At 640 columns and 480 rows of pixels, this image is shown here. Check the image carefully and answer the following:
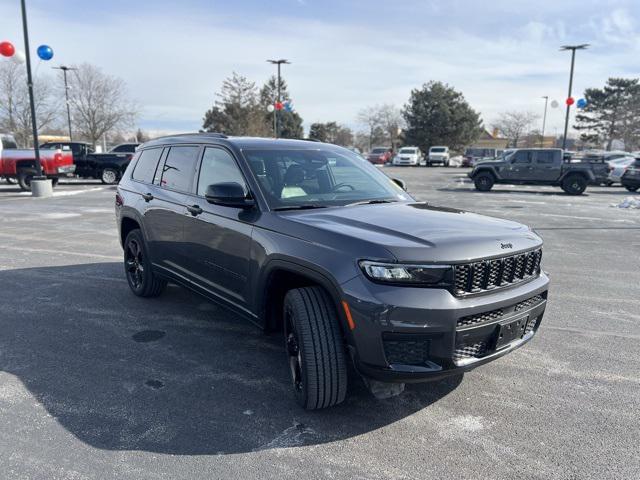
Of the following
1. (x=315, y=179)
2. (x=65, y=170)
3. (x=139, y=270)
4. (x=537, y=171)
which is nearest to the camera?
(x=315, y=179)

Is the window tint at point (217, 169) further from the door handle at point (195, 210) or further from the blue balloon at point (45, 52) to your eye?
the blue balloon at point (45, 52)

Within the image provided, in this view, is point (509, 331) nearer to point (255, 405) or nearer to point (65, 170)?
point (255, 405)

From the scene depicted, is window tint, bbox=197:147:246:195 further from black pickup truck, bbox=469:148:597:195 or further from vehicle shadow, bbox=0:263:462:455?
black pickup truck, bbox=469:148:597:195

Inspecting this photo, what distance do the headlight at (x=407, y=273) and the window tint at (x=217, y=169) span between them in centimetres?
143

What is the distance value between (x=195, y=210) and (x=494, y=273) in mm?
2490

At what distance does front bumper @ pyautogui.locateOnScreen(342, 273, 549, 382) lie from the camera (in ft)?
8.48

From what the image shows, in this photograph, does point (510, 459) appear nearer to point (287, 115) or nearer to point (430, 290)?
point (430, 290)

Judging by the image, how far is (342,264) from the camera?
2.75 meters

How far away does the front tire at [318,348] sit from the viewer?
2867 mm

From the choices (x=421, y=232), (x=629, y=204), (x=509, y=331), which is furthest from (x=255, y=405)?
(x=629, y=204)

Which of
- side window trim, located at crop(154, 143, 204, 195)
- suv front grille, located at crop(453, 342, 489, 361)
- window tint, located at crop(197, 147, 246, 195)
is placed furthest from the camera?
side window trim, located at crop(154, 143, 204, 195)

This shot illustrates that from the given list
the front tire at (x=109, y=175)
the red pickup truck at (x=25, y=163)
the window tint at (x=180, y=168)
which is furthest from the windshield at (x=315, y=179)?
the front tire at (x=109, y=175)

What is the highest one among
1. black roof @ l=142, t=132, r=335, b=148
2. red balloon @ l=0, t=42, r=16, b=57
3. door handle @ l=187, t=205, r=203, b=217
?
red balloon @ l=0, t=42, r=16, b=57

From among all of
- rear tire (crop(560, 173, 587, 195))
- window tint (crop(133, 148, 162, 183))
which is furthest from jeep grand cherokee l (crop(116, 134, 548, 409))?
rear tire (crop(560, 173, 587, 195))
